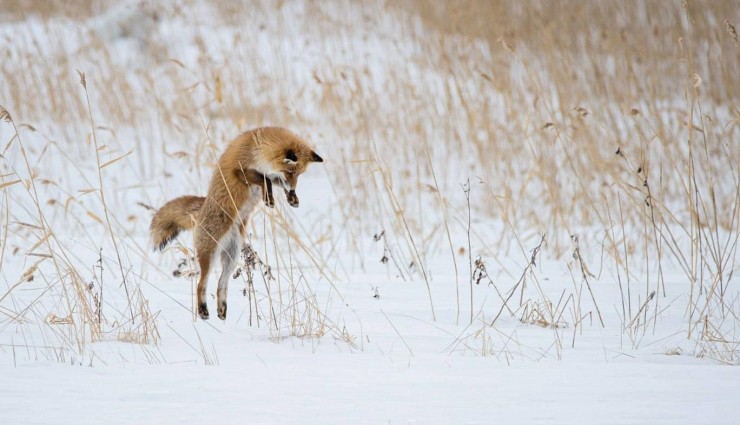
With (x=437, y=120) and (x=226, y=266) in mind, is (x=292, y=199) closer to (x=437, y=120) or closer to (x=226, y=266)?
(x=226, y=266)

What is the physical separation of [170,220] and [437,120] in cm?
503

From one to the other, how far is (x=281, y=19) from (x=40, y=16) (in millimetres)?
3429

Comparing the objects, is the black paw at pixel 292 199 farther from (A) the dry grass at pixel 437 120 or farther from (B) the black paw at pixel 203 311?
(A) the dry grass at pixel 437 120

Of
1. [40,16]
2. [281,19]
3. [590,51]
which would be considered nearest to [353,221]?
[590,51]

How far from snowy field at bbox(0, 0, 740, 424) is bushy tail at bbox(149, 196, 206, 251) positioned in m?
0.17

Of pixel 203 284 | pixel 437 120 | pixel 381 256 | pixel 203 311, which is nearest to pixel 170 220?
pixel 203 284

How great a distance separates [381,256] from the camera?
5.95 m

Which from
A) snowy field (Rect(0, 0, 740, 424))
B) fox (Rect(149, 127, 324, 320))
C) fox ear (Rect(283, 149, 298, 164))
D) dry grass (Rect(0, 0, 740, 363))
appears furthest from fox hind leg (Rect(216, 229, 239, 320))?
dry grass (Rect(0, 0, 740, 363))

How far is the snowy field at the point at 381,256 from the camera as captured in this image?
2.45m

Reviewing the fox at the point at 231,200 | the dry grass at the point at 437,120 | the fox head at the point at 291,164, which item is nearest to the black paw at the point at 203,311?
the fox at the point at 231,200

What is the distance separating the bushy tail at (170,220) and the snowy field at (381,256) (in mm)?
173

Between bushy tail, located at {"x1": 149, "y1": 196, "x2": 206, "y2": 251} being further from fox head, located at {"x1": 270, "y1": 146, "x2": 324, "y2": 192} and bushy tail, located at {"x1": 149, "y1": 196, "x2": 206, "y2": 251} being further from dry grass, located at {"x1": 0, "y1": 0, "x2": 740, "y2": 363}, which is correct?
dry grass, located at {"x1": 0, "y1": 0, "x2": 740, "y2": 363}

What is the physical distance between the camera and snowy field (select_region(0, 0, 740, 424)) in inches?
96.4

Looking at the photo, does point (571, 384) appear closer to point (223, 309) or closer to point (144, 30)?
point (223, 309)
